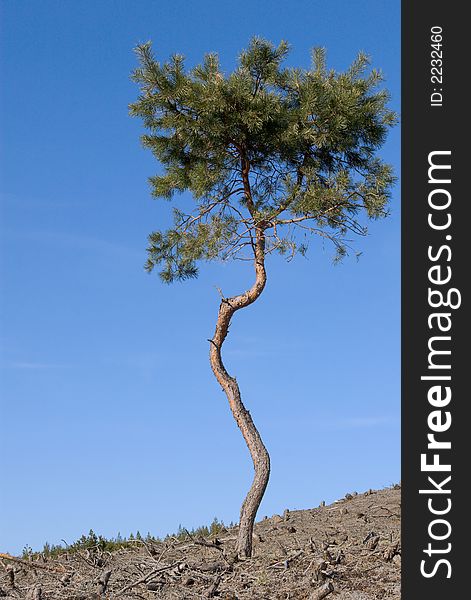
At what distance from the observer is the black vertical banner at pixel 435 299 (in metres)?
6.06

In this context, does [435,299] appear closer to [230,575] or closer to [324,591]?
[324,591]

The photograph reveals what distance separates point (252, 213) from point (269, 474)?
3217 mm

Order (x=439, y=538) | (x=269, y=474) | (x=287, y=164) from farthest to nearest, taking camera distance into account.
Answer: (x=287, y=164), (x=269, y=474), (x=439, y=538)

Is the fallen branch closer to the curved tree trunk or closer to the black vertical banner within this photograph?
the black vertical banner

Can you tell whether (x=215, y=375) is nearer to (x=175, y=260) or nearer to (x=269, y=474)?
(x=269, y=474)

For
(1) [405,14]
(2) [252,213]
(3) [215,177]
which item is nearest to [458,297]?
(1) [405,14]

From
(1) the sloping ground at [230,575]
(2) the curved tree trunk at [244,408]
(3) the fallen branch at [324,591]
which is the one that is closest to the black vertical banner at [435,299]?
(3) the fallen branch at [324,591]

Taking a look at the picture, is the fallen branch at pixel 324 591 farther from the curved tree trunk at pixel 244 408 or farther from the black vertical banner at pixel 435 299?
the curved tree trunk at pixel 244 408

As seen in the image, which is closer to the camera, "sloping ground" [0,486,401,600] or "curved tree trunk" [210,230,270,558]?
"sloping ground" [0,486,401,600]

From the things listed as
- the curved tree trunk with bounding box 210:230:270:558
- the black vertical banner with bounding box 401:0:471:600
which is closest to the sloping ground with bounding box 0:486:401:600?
the curved tree trunk with bounding box 210:230:270:558

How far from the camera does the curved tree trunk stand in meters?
9.00

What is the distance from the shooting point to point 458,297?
6316 mm

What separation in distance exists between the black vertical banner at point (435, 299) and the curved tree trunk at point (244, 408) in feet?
10.3

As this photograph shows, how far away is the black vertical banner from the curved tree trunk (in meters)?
3.13
